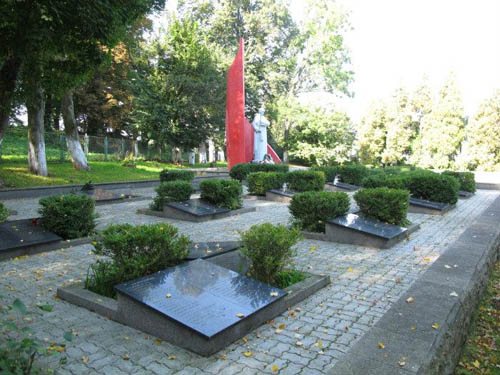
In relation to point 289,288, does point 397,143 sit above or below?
above

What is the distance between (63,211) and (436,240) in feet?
22.5

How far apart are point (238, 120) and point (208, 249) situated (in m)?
17.7

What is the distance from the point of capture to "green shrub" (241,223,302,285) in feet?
14.2

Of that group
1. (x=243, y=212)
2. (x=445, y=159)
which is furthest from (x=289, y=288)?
(x=445, y=159)

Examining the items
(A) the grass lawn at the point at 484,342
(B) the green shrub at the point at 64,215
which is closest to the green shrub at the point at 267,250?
(A) the grass lawn at the point at 484,342

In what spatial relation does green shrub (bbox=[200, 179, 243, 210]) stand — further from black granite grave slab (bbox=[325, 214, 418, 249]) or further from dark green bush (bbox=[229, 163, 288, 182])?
dark green bush (bbox=[229, 163, 288, 182])

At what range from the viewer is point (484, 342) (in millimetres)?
3879

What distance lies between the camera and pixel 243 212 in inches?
413

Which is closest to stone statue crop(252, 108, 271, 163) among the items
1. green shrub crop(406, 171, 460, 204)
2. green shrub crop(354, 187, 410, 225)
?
green shrub crop(406, 171, 460, 204)

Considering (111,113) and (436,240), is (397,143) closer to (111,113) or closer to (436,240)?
(111,113)

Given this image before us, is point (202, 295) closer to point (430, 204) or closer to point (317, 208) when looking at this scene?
point (317, 208)

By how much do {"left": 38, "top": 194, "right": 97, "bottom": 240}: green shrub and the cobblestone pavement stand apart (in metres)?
0.62

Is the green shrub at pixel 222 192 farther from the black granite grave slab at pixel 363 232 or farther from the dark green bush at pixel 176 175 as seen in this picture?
the dark green bush at pixel 176 175

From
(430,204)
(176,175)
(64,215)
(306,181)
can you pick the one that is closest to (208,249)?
(64,215)
